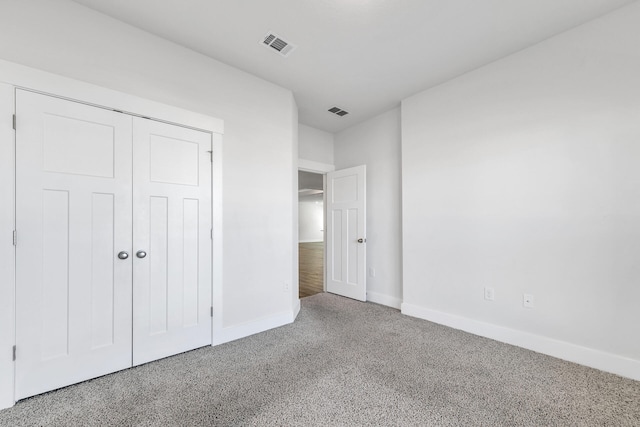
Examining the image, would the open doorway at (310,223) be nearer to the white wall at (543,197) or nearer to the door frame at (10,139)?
the white wall at (543,197)

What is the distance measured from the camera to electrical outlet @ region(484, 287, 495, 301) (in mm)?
2602

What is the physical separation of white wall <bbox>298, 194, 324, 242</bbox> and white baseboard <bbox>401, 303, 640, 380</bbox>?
11087mm

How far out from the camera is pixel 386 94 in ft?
10.6

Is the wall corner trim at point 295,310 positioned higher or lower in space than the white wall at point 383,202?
lower

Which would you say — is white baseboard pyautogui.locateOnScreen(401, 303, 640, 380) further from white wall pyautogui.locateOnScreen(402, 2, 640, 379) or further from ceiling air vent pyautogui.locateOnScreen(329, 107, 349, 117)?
ceiling air vent pyautogui.locateOnScreen(329, 107, 349, 117)

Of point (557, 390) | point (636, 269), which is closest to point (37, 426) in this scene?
point (557, 390)

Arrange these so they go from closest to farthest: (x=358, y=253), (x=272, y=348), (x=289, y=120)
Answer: (x=272, y=348)
(x=289, y=120)
(x=358, y=253)

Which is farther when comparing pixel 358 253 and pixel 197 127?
pixel 358 253

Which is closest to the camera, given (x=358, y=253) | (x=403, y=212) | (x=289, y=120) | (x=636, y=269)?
(x=636, y=269)

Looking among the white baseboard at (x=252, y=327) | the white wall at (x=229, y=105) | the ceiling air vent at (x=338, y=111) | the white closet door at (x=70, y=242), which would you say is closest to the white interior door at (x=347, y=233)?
the ceiling air vent at (x=338, y=111)

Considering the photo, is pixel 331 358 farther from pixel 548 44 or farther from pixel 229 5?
pixel 548 44

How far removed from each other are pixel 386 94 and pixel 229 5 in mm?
2019

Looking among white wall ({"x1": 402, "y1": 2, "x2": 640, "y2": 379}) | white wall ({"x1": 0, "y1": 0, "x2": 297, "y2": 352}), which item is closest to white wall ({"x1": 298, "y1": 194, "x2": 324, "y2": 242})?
white wall ({"x1": 0, "y1": 0, "x2": 297, "y2": 352})

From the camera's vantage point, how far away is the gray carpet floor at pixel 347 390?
1.50 meters
